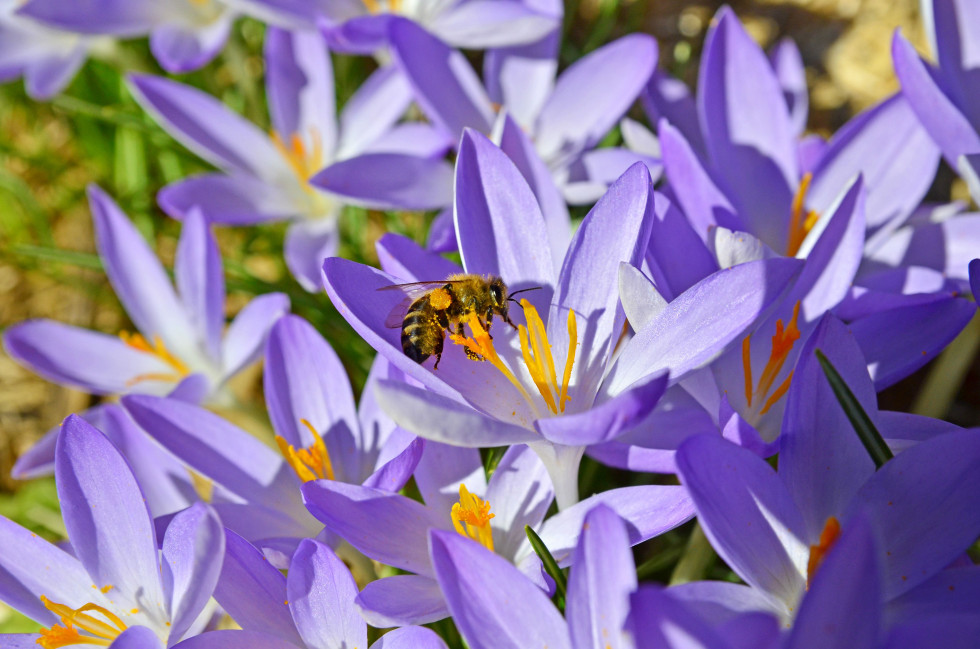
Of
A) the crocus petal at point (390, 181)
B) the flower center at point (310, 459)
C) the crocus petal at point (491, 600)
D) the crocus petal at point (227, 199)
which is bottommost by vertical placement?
the crocus petal at point (491, 600)

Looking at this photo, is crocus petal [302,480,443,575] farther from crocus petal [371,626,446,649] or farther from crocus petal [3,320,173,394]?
crocus petal [3,320,173,394]

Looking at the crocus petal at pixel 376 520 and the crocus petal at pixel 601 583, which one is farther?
the crocus petal at pixel 376 520

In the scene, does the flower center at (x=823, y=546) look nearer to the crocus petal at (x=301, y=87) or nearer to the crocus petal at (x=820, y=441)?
the crocus petal at (x=820, y=441)

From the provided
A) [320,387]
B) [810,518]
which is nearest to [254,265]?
[320,387]

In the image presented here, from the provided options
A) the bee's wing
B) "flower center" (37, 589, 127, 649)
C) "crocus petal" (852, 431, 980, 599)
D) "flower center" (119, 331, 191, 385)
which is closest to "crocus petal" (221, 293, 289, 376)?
"flower center" (119, 331, 191, 385)

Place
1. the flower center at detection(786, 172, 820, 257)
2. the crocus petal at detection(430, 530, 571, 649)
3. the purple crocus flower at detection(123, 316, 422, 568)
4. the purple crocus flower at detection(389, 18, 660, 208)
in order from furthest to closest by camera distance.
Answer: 1. the purple crocus flower at detection(389, 18, 660, 208)
2. the flower center at detection(786, 172, 820, 257)
3. the purple crocus flower at detection(123, 316, 422, 568)
4. the crocus petal at detection(430, 530, 571, 649)

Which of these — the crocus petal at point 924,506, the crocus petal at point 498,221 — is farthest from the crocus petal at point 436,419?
the crocus petal at point 924,506

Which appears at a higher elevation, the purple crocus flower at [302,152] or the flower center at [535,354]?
the purple crocus flower at [302,152]
